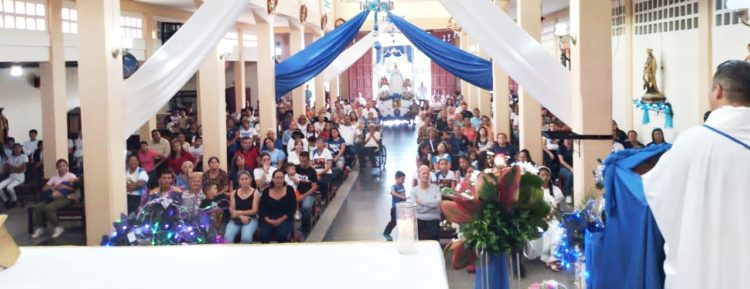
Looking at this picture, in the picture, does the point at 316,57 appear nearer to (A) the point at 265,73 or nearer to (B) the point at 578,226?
(A) the point at 265,73

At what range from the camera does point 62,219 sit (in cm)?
959

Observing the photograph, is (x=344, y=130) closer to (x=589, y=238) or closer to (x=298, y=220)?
(x=298, y=220)

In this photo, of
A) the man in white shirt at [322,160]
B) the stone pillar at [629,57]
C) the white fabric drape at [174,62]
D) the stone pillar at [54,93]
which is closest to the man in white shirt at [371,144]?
the man in white shirt at [322,160]

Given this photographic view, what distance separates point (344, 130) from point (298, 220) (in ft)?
17.9

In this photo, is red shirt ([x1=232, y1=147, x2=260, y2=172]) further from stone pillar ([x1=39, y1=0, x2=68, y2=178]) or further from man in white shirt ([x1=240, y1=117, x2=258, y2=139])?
stone pillar ([x1=39, y1=0, x2=68, y2=178])

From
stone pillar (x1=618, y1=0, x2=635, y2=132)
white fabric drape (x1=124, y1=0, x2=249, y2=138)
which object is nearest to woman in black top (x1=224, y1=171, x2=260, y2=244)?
white fabric drape (x1=124, y1=0, x2=249, y2=138)

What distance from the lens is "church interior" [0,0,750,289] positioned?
11.2ft

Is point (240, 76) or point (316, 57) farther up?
point (240, 76)

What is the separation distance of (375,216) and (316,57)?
3048mm

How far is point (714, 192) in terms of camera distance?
384 cm

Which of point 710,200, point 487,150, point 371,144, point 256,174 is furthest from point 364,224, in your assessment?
point 710,200

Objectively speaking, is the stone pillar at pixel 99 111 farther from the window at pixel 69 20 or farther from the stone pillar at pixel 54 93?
the window at pixel 69 20

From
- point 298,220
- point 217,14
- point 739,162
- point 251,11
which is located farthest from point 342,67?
point 739,162

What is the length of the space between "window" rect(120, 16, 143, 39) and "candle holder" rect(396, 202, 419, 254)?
1351 centimetres
